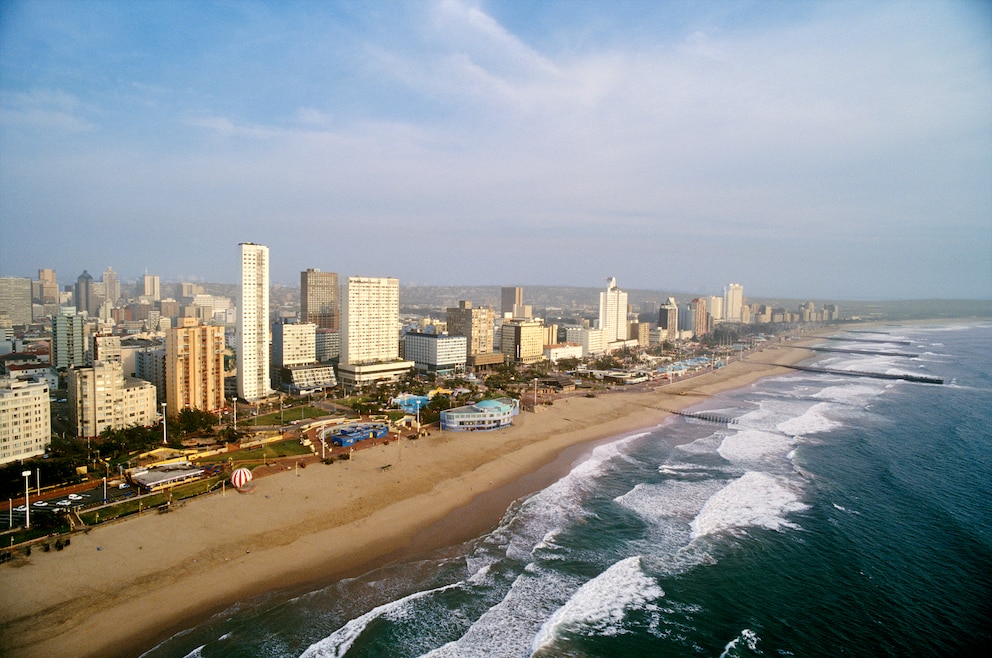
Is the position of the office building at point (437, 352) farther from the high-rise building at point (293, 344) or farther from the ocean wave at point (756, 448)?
the ocean wave at point (756, 448)

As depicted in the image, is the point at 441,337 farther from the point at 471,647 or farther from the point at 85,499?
the point at 471,647

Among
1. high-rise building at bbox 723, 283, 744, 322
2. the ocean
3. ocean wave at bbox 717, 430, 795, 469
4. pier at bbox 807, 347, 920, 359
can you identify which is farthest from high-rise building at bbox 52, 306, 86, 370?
high-rise building at bbox 723, 283, 744, 322

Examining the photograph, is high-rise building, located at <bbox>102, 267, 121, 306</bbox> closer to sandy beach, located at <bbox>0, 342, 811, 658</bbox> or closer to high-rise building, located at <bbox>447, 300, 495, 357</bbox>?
high-rise building, located at <bbox>447, 300, 495, 357</bbox>

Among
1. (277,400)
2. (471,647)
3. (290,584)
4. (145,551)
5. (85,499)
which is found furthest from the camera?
(277,400)

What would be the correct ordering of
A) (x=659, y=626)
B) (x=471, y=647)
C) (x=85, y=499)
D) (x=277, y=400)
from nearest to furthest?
(x=471, y=647), (x=659, y=626), (x=85, y=499), (x=277, y=400)

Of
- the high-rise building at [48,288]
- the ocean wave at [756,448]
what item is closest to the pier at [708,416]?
the ocean wave at [756,448]

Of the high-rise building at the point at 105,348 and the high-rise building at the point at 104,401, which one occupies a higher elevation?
the high-rise building at the point at 105,348

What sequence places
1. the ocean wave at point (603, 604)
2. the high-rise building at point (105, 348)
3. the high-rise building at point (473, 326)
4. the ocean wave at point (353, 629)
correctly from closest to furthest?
the ocean wave at point (353, 629)
the ocean wave at point (603, 604)
the high-rise building at point (105, 348)
the high-rise building at point (473, 326)

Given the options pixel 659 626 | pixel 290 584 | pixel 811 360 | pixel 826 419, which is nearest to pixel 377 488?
pixel 290 584
